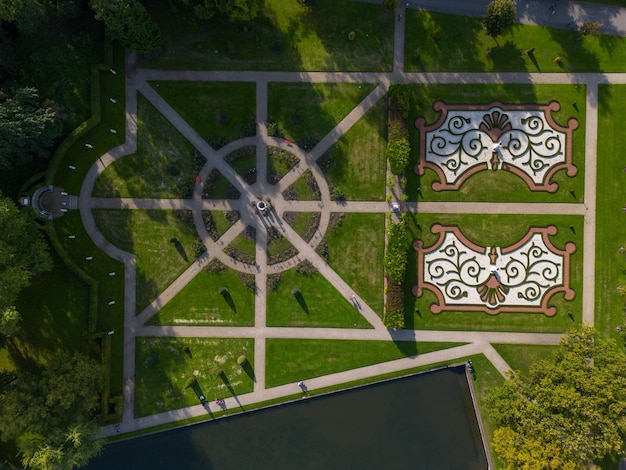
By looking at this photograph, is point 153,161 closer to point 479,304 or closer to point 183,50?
point 183,50

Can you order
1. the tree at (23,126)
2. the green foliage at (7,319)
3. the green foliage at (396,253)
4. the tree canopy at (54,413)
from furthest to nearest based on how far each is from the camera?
the green foliage at (396,253)
the tree at (23,126)
the tree canopy at (54,413)
the green foliage at (7,319)

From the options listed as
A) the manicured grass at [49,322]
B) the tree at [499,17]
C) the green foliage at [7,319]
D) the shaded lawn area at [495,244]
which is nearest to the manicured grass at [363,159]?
the shaded lawn area at [495,244]

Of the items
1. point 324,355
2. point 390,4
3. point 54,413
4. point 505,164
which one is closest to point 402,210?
point 505,164

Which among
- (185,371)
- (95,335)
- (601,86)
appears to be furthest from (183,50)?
(601,86)

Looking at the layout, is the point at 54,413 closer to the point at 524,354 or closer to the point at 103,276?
the point at 103,276

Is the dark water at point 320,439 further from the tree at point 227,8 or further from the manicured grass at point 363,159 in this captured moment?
the tree at point 227,8

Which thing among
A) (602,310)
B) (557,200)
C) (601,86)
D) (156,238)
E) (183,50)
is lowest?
(602,310)
